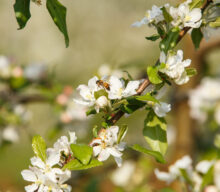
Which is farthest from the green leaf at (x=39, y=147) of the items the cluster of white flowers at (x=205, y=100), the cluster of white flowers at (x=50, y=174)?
the cluster of white flowers at (x=205, y=100)

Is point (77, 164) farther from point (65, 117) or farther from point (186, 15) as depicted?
point (65, 117)

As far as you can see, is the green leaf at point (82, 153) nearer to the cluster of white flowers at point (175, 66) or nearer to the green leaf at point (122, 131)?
the green leaf at point (122, 131)

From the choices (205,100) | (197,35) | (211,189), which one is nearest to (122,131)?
(197,35)

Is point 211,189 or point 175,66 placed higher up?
point 175,66

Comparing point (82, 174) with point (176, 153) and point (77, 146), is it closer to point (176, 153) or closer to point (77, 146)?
point (176, 153)

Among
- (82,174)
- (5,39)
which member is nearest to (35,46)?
(5,39)

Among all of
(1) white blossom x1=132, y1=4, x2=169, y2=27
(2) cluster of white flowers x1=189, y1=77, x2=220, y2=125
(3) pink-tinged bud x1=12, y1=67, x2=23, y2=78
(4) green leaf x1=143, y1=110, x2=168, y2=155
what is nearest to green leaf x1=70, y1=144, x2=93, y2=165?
(4) green leaf x1=143, y1=110, x2=168, y2=155

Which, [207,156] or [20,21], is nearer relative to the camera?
[20,21]

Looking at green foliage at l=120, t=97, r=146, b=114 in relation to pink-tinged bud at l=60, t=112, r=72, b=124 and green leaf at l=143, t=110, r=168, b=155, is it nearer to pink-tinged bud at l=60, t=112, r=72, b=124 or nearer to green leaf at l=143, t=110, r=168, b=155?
green leaf at l=143, t=110, r=168, b=155
